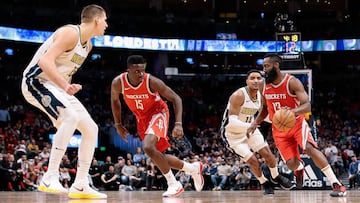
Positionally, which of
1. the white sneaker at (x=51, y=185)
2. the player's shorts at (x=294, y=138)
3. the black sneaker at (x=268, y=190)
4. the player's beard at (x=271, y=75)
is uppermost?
the player's beard at (x=271, y=75)

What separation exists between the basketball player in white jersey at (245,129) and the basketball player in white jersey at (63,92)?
3341 mm

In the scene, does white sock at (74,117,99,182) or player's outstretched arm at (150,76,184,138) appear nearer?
white sock at (74,117,99,182)

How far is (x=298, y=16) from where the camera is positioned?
29.9 metres

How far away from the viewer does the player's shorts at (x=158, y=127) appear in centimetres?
711

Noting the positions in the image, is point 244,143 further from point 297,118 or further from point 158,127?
point 158,127

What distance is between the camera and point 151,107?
7.30 meters

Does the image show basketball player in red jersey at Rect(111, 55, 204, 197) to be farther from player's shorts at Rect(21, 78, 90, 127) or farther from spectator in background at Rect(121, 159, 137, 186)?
spectator in background at Rect(121, 159, 137, 186)

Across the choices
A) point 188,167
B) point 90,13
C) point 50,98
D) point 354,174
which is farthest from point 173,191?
point 354,174

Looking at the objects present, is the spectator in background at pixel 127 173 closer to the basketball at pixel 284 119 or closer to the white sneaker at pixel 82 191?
the basketball at pixel 284 119

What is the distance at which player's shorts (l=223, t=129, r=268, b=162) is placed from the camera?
818 cm

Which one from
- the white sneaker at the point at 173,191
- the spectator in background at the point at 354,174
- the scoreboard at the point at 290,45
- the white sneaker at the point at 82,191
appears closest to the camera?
the white sneaker at the point at 82,191

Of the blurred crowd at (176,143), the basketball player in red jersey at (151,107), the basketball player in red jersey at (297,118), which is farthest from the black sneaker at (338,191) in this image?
the blurred crowd at (176,143)

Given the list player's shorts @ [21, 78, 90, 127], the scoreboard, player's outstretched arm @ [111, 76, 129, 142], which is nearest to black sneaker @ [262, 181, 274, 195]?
player's outstretched arm @ [111, 76, 129, 142]

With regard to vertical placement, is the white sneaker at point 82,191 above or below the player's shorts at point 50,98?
below
